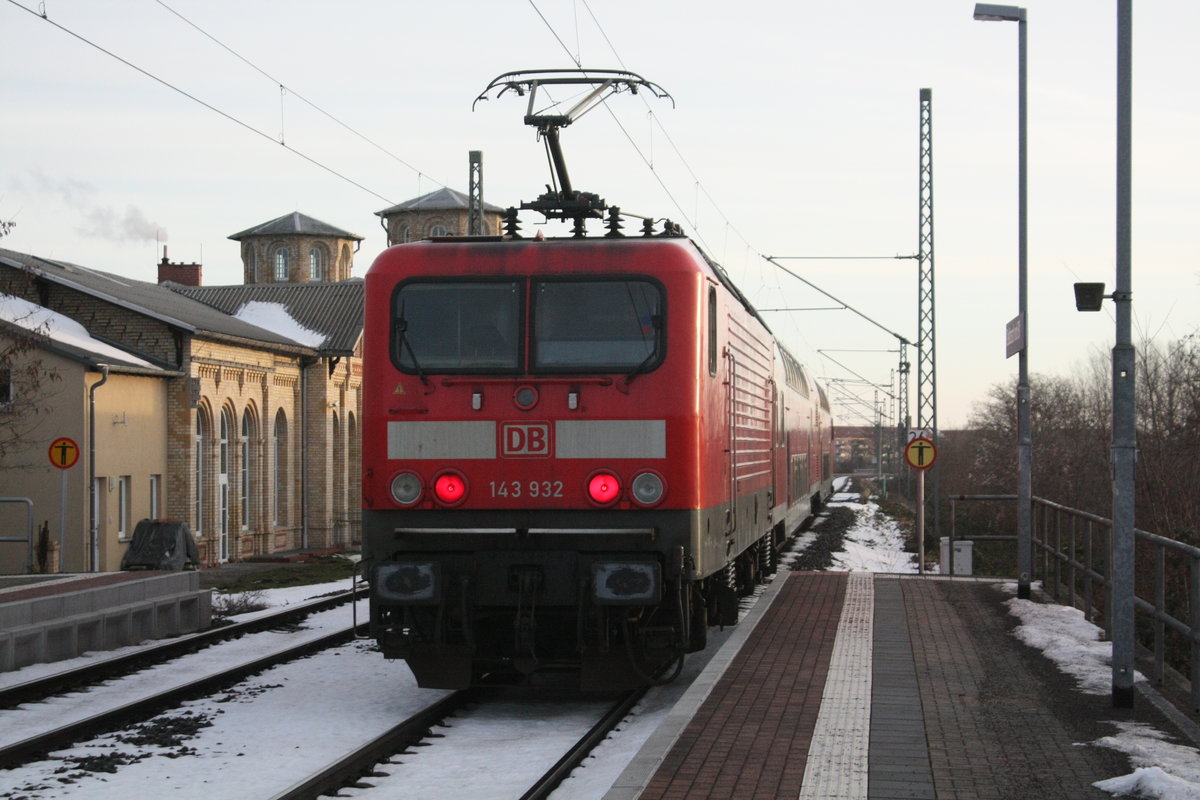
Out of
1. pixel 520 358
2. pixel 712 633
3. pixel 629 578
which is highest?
pixel 520 358

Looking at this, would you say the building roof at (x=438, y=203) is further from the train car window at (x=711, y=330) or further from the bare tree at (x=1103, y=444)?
the train car window at (x=711, y=330)

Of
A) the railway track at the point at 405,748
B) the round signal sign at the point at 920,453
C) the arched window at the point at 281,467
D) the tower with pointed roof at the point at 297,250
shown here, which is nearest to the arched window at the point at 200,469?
the arched window at the point at 281,467

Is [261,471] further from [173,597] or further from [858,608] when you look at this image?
[858,608]

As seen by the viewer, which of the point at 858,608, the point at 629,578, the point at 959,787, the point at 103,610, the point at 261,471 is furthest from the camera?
the point at 261,471

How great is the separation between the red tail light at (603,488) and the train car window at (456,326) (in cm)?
97

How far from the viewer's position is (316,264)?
60719 millimetres

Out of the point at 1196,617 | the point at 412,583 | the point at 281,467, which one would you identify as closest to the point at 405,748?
the point at 412,583

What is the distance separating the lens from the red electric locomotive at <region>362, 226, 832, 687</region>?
9.52 m

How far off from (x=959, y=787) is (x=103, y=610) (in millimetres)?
9175

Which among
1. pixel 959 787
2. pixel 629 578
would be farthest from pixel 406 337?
pixel 959 787

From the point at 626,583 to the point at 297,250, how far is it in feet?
174

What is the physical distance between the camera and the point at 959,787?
22.9 ft

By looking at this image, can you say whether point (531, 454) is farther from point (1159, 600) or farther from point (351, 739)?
point (1159, 600)

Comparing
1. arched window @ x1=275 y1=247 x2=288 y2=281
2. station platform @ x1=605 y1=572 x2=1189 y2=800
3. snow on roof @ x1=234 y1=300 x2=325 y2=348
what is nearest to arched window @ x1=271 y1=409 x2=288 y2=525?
Result: snow on roof @ x1=234 y1=300 x2=325 y2=348
